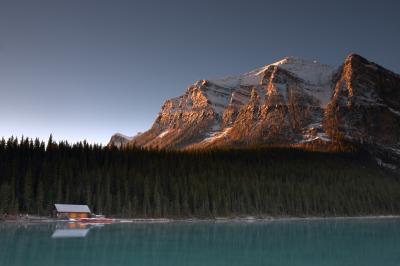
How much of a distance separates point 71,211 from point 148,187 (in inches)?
1200

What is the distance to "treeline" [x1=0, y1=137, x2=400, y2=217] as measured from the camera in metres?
122

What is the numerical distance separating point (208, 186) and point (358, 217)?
224 ft

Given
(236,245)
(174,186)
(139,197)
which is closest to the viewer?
(236,245)

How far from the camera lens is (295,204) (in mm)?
172750

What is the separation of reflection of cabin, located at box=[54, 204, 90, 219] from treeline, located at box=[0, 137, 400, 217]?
4481 mm

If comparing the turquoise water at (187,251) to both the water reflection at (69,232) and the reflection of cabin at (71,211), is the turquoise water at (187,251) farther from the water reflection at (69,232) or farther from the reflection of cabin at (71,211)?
the reflection of cabin at (71,211)

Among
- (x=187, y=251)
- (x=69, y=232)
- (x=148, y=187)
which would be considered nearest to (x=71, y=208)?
(x=148, y=187)

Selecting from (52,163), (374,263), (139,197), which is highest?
(52,163)

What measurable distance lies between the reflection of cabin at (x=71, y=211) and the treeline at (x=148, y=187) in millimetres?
4481

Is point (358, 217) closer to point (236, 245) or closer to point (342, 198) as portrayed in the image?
point (342, 198)

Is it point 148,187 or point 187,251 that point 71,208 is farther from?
point 187,251

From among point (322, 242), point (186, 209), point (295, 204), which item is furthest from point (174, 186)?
point (322, 242)

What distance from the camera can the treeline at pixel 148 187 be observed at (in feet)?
401

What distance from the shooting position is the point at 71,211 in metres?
112
